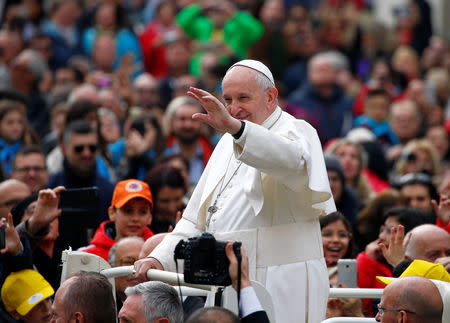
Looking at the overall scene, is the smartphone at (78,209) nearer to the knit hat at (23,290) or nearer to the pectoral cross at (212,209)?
the knit hat at (23,290)

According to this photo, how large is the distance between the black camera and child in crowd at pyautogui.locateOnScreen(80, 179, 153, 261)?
269 centimetres

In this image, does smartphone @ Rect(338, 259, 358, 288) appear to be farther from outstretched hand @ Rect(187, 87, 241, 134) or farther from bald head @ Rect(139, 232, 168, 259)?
outstretched hand @ Rect(187, 87, 241, 134)

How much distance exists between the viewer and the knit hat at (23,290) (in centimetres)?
696

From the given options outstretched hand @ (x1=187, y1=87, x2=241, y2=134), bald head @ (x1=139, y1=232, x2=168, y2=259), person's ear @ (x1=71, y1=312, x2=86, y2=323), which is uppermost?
outstretched hand @ (x1=187, y1=87, x2=241, y2=134)

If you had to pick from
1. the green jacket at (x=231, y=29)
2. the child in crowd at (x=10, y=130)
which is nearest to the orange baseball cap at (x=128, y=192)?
the child in crowd at (x=10, y=130)

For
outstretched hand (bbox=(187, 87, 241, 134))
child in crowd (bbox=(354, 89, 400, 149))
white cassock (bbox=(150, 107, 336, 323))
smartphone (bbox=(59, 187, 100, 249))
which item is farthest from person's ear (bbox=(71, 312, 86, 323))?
child in crowd (bbox=(354, 89, 400, 149))

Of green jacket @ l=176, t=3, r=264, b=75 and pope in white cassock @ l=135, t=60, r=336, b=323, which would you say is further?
green jacket @ l=176, t=3, r=264, b=75

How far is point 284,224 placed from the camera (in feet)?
19.1

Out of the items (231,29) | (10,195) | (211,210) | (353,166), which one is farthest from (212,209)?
(231,29)

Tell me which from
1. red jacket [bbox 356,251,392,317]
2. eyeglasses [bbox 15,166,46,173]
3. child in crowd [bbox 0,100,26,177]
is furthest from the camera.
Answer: child in crowd [bbox 0,100,26,177]

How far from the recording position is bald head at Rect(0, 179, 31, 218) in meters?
8.34

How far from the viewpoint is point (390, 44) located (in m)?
17.9

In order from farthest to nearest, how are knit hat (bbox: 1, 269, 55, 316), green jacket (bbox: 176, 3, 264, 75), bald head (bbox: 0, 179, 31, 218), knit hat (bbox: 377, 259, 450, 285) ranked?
green jacket (bbox: 176, 3, 264, 75) < bald head (bbox: 0, 179, 31, 218) < knit hat (bbox: 1, 269, 55, 316) < knit hat (bbox: 377, 259, 450, 285)

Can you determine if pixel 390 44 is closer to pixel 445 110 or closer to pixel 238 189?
pixel 445 110
